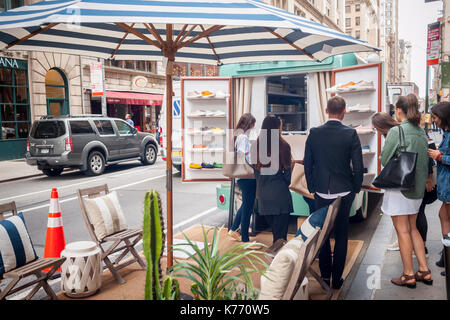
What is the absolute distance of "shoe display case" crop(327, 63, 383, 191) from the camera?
22.4 feet

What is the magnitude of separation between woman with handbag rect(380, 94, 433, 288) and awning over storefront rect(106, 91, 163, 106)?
2133cm

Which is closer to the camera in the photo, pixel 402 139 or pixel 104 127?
pixel 402 139

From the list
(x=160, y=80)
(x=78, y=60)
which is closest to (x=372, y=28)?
(x=160, y=80)

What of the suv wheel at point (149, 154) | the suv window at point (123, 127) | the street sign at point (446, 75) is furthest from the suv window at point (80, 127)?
the street sign at point (446, 75)

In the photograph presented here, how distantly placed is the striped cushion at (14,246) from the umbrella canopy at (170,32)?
4.13ft

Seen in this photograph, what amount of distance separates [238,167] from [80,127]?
920 centimetres

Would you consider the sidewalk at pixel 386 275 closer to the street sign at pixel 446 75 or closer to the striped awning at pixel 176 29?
Result: the striped awning at pixel 176 29

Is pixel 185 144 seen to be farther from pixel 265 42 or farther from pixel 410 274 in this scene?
pixel 410 274

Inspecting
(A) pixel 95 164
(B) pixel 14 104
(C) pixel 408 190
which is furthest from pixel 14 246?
(B) pixel 14 104

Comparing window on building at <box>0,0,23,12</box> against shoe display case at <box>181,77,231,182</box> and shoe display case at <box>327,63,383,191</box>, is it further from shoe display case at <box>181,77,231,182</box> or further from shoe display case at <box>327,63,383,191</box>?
shoe display case at <box>327,63,383,191</box>

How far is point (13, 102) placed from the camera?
17.8 meters

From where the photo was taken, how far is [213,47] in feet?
18.5

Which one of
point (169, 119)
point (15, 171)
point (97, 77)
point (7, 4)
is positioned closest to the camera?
point (169, 119)

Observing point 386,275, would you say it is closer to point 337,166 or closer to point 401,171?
point 401,171
